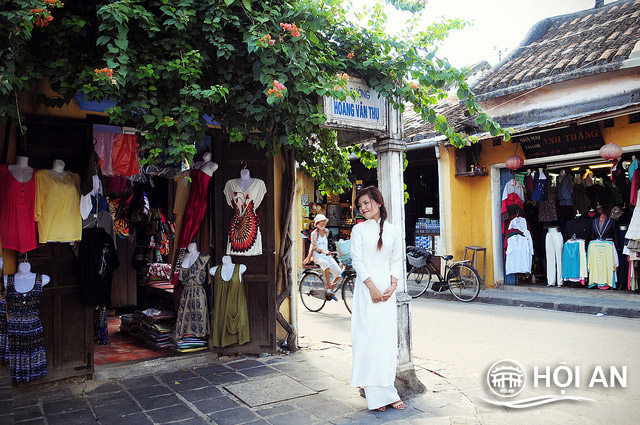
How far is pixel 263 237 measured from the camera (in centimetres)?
652

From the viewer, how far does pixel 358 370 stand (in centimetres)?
454

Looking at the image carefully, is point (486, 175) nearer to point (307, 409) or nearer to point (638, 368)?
point (638, 368)

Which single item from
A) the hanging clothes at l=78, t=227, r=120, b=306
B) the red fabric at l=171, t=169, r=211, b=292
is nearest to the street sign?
the red fabric at l=171, t=169, r=211, b=292

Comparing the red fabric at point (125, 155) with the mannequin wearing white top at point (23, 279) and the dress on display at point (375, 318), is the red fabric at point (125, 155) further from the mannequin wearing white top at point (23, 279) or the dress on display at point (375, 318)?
the dress on display at point (375, 318)

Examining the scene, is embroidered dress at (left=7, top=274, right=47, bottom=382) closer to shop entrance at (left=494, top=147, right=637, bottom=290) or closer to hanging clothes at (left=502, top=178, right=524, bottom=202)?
shop entrance at (left=494, top=147, right=637, bottom=290)

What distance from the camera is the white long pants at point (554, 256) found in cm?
1178

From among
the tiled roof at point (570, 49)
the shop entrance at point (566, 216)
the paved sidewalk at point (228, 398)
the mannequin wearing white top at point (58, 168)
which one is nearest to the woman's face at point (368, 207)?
the paved sidewalk at point (228, 398)

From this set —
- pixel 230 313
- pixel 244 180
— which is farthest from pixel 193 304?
pixel 244 180

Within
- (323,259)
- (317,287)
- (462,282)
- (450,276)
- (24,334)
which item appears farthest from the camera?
(450,276)

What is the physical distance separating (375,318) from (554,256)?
8945mm

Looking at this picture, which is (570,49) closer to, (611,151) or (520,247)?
(611,151)

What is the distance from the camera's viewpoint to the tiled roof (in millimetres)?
10695

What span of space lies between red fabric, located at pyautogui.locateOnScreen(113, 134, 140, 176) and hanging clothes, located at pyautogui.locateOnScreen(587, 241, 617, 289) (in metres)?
9.79

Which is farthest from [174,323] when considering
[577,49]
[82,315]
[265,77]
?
[577,49]
